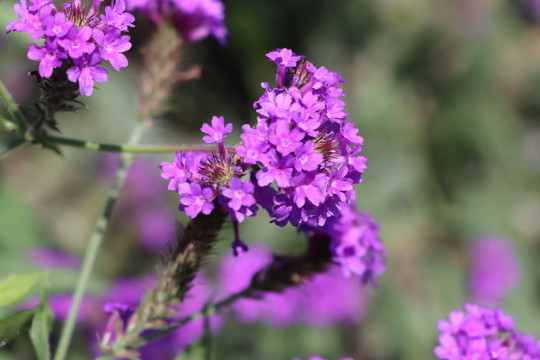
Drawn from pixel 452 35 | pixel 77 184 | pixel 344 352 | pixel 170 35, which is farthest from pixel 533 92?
pixel 170 35

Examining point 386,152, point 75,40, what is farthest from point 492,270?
point 75,40

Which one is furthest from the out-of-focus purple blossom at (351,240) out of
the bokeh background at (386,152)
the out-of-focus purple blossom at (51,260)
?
the bokeh background at (386,152)

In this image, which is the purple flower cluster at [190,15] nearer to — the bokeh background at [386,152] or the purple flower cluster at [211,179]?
the purple flower cluster at [211,179]

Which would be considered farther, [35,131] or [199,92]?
[199,92]

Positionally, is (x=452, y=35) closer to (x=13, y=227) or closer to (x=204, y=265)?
(x=13, y=227)

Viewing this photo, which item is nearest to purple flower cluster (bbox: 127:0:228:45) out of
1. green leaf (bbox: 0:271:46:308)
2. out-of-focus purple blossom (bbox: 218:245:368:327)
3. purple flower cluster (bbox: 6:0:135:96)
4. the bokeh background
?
purple flower cluster (bbox: 6:0:135:96)

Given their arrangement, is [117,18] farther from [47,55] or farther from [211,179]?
[211,179]

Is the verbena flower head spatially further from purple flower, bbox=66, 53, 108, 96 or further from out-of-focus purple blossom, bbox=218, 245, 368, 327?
out-of-focus purple blossom, bbox=218, 245, 368, 327
